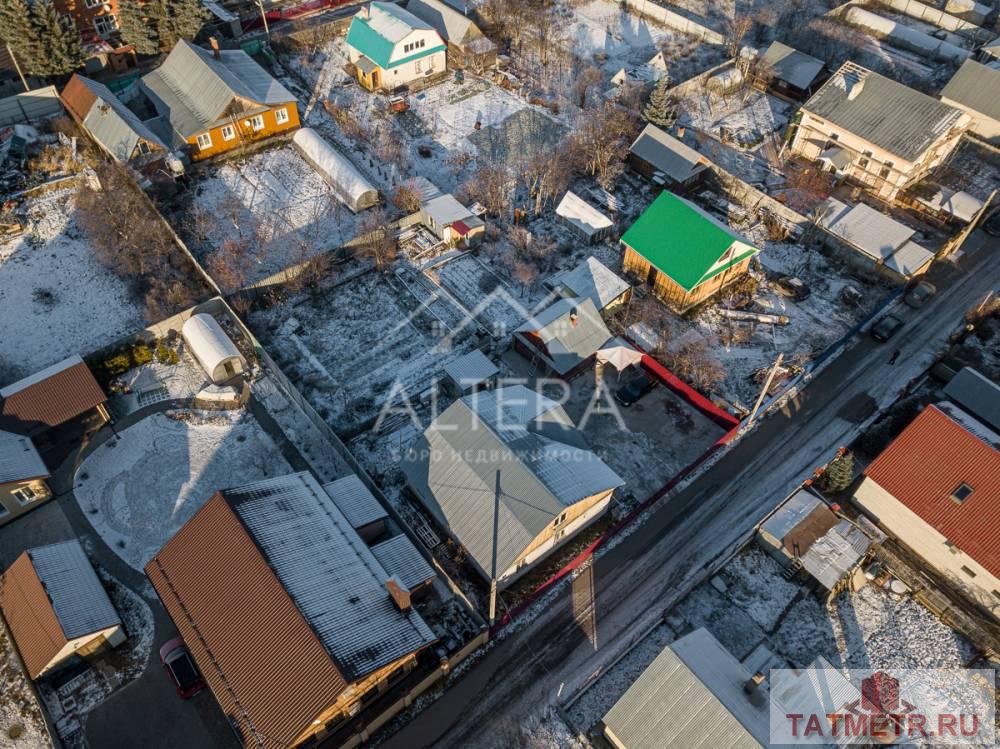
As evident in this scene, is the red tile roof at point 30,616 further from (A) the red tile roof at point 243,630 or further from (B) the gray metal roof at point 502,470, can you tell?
(B) the gray metal roof at point 502,470

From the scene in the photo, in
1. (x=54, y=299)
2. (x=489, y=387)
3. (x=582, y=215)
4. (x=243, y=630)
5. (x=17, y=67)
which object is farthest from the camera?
(x=17, y=67)

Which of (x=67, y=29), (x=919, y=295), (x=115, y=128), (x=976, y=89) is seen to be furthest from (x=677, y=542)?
(x=67, y=29)

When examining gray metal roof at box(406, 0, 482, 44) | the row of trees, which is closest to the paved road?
gray metal roof at box(406, 0, 482, 44)

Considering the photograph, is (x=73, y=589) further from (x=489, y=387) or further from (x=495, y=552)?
(x=489, y=387)

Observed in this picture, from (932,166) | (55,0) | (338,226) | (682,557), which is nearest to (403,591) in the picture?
(682,557)

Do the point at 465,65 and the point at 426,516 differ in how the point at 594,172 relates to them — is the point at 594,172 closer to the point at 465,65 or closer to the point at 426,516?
the point at 465,65

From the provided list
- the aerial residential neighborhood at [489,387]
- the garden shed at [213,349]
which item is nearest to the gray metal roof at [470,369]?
the aerial residential neighborhood at [489,387]
